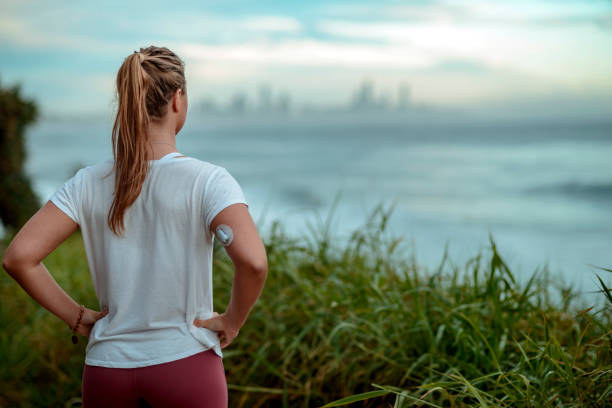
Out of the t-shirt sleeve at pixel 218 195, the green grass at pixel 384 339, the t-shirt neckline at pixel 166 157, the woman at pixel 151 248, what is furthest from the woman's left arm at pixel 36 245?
the green grass at pixel 384 339

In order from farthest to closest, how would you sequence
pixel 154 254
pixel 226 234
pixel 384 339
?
pixel 384 339, pixel 154 254, pixel 226 234

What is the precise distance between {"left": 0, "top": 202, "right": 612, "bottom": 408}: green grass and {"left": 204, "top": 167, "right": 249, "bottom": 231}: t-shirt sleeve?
31.7 inches

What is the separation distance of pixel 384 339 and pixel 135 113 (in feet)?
5.69

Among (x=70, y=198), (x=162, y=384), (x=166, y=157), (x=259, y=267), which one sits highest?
(x=166, y=157)

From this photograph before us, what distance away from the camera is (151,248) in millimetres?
1708

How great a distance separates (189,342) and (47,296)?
48cm

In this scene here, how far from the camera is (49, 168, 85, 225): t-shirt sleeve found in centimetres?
171

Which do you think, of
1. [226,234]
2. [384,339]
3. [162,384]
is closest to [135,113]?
[226,234]

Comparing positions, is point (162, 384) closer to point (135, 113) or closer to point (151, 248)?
point (151, 248)

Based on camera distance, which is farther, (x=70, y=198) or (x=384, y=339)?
(x=384, y=339)

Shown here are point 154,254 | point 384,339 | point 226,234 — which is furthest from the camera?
point 384,339

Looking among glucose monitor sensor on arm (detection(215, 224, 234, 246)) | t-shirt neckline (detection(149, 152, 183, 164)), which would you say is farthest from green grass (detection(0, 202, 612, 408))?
t-shirt neckline (detection(149, 152, 183, 164))

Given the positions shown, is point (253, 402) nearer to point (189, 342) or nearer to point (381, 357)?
point (381, 357)

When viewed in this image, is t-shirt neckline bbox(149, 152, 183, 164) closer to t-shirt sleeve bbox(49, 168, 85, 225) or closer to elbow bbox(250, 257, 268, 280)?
t-shirt sleeve bbox(49, 168, 85, 225)
